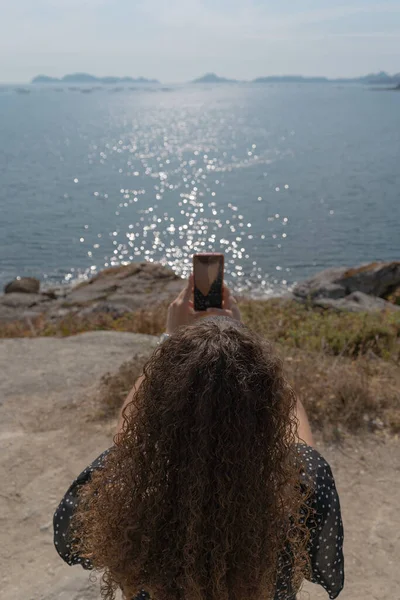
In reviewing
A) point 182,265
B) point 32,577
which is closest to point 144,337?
point 32,577

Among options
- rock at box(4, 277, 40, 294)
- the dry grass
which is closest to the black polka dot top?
the dry grass

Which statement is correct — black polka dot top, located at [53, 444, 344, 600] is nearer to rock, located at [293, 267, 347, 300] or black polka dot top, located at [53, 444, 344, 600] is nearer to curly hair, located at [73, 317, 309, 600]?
curly hair, located at [73, 317, 309, 600]

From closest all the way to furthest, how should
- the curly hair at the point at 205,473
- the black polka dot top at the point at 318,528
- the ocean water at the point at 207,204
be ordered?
1. the curly hair at the point at 205,473
2. the black polka dot top at the point at 318,528
3. the ocean water at the point at 207,204

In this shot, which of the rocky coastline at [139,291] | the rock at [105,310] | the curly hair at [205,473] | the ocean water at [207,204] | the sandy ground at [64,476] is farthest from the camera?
the ocean water at [207,204]

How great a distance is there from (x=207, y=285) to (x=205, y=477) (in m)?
1.79

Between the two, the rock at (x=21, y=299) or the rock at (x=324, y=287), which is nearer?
the rock at (x=324, y=287)

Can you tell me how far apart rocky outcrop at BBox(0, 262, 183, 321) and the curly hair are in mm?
13333

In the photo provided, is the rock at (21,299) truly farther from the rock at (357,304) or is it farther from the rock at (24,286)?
the rock at (357,304)

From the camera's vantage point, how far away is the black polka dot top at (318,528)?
213 centimetres

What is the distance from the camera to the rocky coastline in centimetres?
1620

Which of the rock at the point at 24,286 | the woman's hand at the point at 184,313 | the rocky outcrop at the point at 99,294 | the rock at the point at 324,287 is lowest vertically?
the rock at the point at 24,286

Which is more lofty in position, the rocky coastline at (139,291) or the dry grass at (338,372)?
the dry grass at (338,372)

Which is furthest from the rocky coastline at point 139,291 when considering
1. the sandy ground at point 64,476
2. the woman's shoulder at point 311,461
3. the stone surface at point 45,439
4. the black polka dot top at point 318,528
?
the woman's shoulder at point 311,461

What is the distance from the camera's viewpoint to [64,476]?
5.28 meters
